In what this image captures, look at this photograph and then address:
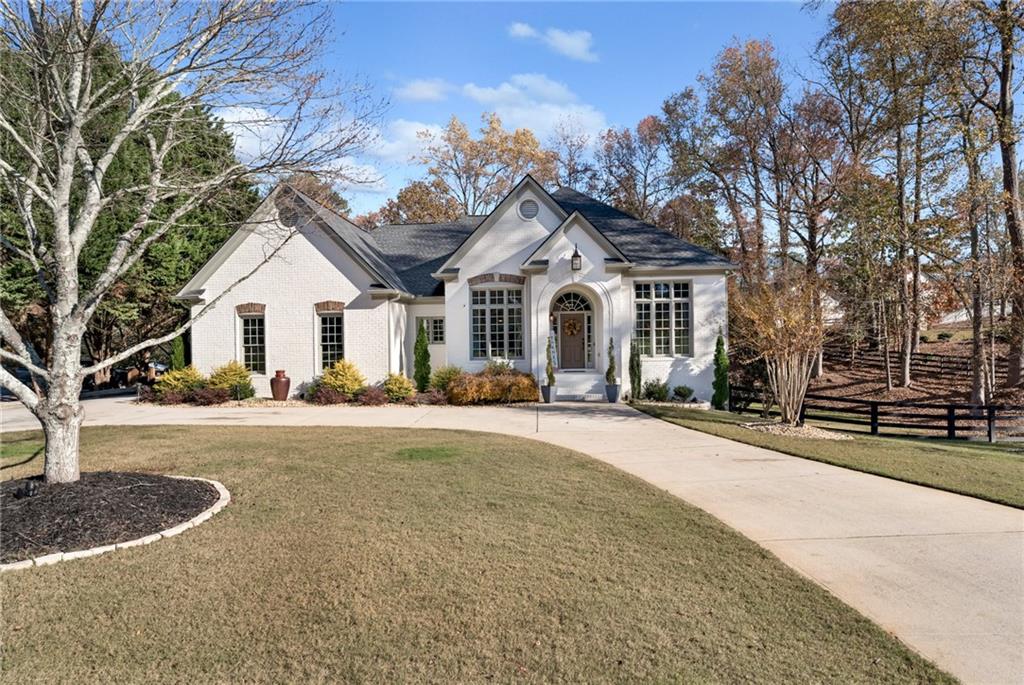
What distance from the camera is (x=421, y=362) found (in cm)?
2012

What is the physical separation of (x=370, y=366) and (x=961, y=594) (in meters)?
17.9

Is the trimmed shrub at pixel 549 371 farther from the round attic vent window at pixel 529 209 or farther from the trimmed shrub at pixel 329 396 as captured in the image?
the trimmed shrub at pixel 329 396

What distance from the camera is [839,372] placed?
31.2 m

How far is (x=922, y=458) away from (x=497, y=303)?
44.6ft

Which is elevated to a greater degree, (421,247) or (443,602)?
(421,247)

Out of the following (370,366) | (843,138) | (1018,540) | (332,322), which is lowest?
(1018,540)

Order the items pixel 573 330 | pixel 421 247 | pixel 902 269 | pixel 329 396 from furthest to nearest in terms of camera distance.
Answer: pixel 421 247, pixel 902 269, pixel 573 330, pixel 329 396

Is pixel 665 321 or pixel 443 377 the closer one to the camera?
pixel 443 377

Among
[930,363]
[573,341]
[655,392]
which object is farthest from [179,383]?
[930,363]

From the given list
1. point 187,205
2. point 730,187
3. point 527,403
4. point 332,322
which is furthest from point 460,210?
point 187,205

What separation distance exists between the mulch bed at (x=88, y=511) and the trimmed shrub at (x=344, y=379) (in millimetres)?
12199

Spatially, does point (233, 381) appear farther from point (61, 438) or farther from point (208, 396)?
point (61, 438)

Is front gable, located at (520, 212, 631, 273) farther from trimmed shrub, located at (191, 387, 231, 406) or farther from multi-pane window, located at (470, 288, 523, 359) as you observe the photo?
trimmed shrub, located at (191, 387, 231, 406)

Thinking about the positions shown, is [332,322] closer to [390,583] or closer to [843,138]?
[390,583]
